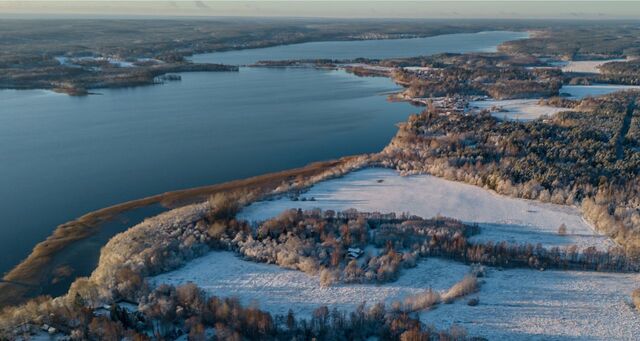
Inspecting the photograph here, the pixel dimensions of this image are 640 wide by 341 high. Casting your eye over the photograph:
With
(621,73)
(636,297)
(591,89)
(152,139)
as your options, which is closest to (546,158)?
(636,297)

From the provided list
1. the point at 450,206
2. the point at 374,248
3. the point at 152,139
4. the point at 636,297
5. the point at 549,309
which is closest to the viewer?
the point at 549,309

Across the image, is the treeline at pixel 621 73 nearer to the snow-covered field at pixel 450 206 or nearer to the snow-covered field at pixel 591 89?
the snow-covered field at pixel 591 89

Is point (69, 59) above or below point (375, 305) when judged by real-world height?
above

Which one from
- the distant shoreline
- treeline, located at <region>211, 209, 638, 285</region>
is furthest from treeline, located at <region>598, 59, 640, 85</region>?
treeline, located at <region>211, 209, 638, 285</region>

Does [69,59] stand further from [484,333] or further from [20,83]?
[484,333]

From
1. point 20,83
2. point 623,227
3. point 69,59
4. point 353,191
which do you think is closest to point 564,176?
point 623,227

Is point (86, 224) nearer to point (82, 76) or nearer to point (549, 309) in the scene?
point (549, 309)
